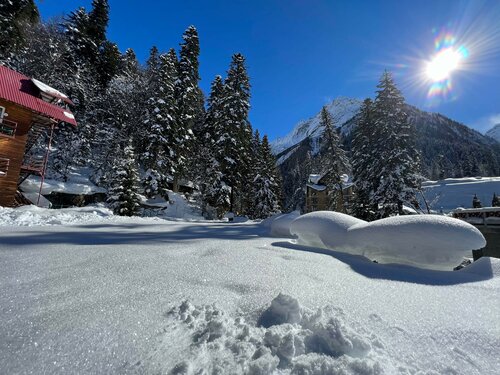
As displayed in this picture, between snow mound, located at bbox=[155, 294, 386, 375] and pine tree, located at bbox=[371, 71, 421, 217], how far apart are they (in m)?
16.3

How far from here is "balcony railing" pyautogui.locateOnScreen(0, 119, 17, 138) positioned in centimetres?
1347

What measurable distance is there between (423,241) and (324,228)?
65.4 inches

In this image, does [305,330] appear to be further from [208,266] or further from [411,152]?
[411,152]

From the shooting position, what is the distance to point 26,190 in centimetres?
1725

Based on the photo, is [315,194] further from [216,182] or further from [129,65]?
[129,65]

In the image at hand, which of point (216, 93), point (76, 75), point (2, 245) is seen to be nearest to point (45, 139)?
point (76, 75)

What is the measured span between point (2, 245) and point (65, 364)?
11.1 feet

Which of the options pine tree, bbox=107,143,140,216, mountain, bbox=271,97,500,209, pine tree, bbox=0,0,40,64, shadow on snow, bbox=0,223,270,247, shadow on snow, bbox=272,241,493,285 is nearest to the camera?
shadow on snow, bbox=272,241,493,285

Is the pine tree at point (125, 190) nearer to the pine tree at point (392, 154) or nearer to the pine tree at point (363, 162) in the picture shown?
the pine tree at point (392, 154)

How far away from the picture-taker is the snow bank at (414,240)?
11.6 ft

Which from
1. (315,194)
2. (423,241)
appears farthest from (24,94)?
(315,194)

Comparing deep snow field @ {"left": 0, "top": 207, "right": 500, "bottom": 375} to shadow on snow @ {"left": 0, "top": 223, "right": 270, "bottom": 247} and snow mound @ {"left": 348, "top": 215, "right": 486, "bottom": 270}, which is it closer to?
snow mound @ {"left": 348, "top": 215, "right": 486, "bottom": 270}

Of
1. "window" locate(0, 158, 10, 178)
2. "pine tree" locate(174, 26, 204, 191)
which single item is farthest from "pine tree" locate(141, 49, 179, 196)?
"window" locate(0, 158, 10, 178)

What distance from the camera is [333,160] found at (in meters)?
21.7
